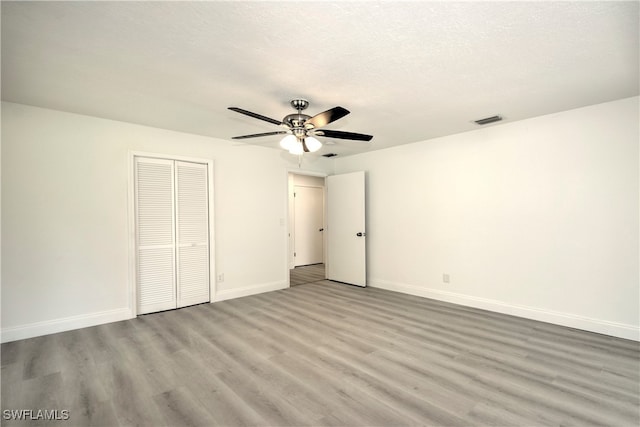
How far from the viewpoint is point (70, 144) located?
3357mm

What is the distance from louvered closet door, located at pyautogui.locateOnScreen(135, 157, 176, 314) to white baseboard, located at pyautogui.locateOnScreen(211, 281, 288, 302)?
67 centimetres

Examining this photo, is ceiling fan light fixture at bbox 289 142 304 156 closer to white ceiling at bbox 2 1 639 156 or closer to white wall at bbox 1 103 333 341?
white ceiling at bbox 2 1 639 156

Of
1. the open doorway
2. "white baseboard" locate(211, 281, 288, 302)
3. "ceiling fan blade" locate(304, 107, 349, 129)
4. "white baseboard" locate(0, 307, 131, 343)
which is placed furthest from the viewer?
the open doorway

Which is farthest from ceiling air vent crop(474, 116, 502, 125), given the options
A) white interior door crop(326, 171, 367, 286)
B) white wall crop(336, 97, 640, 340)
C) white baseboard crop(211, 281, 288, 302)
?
white baseboard crop(211, 281, 288, 302)

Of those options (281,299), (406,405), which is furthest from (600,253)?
(281,299)

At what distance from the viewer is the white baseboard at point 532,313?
3.05m

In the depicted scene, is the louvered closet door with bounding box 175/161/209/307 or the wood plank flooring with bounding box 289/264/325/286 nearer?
the louvered closet door with bounding box 175/161/209/307

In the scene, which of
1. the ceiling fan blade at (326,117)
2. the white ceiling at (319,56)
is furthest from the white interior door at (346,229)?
the ceiling fan blade at (326,117)

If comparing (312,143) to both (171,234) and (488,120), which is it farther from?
(171,234)

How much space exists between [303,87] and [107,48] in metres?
1.47


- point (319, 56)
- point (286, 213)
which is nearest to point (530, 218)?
point (319, 56)

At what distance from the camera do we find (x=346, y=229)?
563 centimetres

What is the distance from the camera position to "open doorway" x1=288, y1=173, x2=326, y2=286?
24.5ft

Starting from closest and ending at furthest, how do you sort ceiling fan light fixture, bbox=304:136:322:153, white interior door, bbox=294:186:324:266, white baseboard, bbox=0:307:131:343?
ceiling fan light fixture, bbox=304:136:322:153, white baseboard, bbox=0:307:131:343, white interior door, bbox=294:186:324:266
